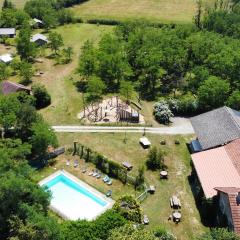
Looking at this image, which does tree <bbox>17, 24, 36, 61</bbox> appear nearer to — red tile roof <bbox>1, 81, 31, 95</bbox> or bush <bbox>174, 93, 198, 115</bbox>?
red tile roof <bbox>1, 81, 31, 95</bbox>

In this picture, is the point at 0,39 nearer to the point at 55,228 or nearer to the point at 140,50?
the point at 140,50

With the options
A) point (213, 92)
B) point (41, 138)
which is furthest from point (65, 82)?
point (213, 92)

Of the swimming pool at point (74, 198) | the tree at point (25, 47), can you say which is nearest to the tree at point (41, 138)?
the swimming pool at point (74, 198)

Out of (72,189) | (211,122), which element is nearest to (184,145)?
(211,122)

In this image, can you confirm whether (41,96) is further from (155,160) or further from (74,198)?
(155,160)

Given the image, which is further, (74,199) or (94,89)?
(94,89)

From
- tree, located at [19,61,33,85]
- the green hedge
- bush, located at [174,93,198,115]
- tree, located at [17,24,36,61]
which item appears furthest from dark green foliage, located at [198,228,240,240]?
tree, located at [17,24,36,61]
